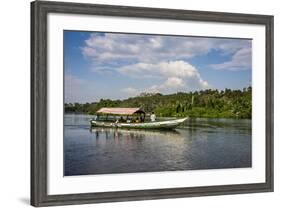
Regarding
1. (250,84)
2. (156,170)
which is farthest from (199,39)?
(156,170)

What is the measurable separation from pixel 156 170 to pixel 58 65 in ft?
3.33

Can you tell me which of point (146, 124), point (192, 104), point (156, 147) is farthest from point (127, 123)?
point (192, 104)

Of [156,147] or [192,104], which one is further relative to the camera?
[192,104]

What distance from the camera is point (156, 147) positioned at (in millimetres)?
5316

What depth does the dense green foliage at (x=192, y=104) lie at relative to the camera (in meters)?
5.22

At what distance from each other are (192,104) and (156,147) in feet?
1.40

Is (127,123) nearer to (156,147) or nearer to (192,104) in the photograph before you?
(156,147)

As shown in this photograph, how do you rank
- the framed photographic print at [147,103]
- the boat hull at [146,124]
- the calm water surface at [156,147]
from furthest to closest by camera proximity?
the boat hull at [146,124] → the calm water surface at [156,147] → the framed photographic print at [147,103]

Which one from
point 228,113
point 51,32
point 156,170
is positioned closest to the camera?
point 51,32

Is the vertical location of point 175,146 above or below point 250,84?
below

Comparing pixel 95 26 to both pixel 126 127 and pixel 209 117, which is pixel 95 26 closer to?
pixel 126 127

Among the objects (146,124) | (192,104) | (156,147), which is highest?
(192,104)

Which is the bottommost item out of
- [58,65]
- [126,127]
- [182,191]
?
[182,191]

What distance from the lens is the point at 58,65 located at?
499 centimetres
